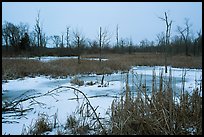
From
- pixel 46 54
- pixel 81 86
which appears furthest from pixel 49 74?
pixel 46 54

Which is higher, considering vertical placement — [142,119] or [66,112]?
[142,119]

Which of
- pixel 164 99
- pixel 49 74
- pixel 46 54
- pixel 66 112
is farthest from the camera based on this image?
pixel 46 54

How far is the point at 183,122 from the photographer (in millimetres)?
3064

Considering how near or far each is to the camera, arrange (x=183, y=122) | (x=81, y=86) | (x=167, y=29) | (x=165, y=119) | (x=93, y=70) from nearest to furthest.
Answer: (x=165, y=119), (x=183, y=122), (x=81, y=86), (x=93, y=70), (x=167, y=29)

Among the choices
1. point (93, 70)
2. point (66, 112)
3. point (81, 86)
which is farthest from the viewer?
point (93, 70)

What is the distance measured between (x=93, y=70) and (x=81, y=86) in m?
6.24

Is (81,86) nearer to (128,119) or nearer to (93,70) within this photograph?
(93,70)

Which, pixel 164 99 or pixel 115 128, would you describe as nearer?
pixel 115 128

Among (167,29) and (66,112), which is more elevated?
(167,29)

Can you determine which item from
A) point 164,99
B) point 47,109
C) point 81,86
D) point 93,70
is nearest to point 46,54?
point 93,70

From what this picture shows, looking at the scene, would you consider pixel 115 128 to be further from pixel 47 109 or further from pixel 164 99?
pixel 47 109

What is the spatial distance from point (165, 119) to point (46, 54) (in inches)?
1554

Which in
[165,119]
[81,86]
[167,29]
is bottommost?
[81,86]

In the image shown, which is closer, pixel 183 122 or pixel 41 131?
pixel 183 122
